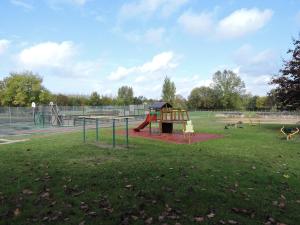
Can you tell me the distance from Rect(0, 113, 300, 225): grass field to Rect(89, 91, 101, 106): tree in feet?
183

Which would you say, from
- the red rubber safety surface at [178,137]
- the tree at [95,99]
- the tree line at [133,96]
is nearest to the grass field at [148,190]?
the red rubber safety surface at [178,137]

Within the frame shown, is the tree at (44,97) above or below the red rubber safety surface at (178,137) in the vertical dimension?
above

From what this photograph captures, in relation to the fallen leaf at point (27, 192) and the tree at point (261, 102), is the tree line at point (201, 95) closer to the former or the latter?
the tree at point (261, 102)

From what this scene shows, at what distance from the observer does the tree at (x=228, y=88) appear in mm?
84812

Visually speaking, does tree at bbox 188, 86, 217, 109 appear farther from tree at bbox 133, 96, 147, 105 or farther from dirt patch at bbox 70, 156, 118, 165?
dirt patch at bbox 70, 156, 118, 165

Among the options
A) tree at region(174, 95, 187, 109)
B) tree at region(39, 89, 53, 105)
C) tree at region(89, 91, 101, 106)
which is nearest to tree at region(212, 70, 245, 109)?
tree at region(174, 95, 187, 109)

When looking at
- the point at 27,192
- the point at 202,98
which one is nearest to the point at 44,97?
the point at 202,98

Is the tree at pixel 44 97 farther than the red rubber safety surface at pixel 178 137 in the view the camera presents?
Yes

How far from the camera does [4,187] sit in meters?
5.54

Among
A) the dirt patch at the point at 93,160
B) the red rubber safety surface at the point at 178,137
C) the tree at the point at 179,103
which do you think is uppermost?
the tree at the point at 179,103

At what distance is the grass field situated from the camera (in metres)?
4.19

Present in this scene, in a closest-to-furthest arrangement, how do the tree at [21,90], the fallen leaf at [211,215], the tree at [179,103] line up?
the fallen leaf at [211,215] < the tree at [21,90] < the tree at [179,103]

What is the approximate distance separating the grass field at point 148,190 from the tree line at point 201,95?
1159 centimetres

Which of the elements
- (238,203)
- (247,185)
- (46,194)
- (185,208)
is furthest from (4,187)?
(247,185)
